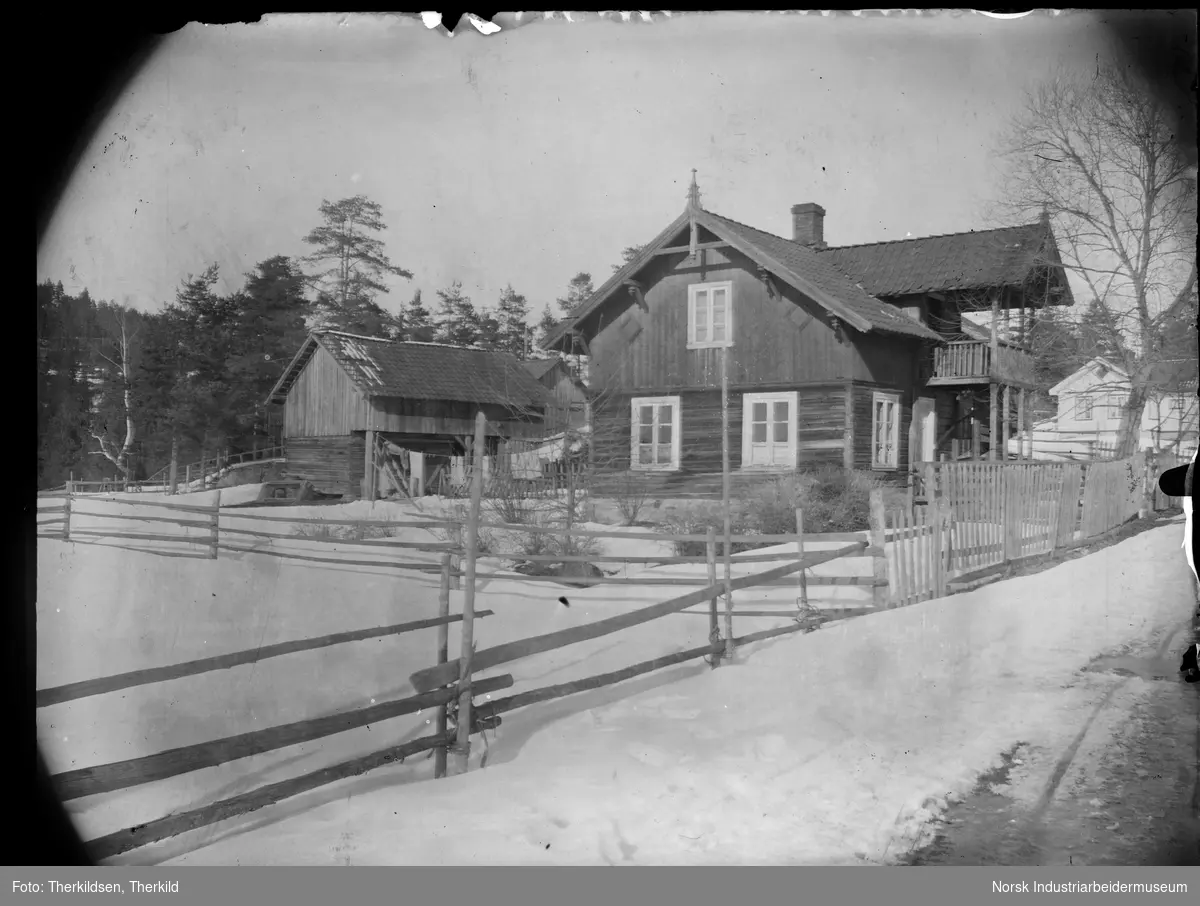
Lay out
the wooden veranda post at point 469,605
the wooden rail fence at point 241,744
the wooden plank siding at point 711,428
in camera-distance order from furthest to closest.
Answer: the wooden plank siding at point 711,428 < the wooden veranda post at point 469,605 < the wooden rail fence at point 241,744

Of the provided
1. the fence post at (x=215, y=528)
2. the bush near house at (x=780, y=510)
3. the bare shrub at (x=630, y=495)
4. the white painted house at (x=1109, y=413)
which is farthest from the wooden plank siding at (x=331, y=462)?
the white painted house at (x=1109, y=413)

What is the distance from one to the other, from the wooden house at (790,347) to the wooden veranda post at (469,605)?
376mm

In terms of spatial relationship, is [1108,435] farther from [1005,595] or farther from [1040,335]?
[1005,595]

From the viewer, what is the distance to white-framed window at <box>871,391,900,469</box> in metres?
2.30

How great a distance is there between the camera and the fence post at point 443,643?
2.22 meters

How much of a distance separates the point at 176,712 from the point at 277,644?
0.37 meters

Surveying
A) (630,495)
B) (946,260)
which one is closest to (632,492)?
(630,495)

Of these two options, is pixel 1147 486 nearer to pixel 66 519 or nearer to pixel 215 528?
pixel 215 528

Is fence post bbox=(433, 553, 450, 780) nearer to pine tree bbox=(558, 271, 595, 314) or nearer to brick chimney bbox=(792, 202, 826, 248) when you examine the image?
pine tree bbox=(558, 271, 595, 314)

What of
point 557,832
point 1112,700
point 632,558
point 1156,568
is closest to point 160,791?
point 557,832

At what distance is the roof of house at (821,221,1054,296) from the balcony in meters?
0.20

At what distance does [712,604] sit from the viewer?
94.3 inches

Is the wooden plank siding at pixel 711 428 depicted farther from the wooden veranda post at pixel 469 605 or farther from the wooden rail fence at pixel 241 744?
the wooden rail fence at pixel 241 744

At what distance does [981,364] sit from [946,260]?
1.18 ft
